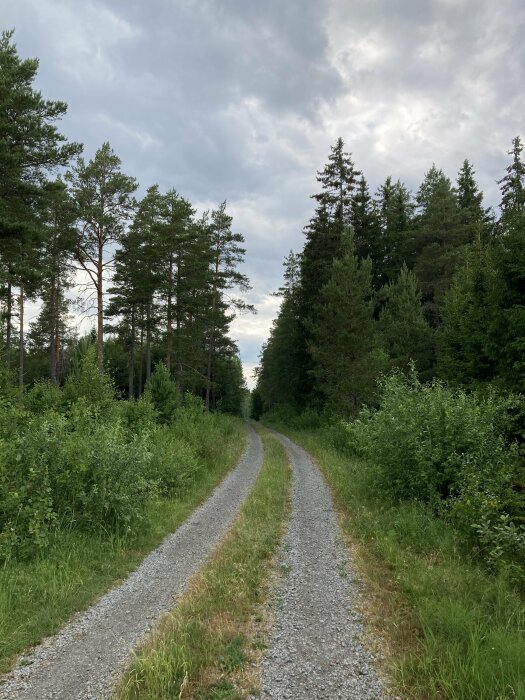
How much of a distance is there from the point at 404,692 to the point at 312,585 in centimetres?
214

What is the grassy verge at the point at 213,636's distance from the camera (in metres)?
3.35

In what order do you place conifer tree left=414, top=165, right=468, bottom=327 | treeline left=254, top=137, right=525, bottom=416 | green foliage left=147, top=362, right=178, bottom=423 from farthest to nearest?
conifer tree left=414, top=165, right=468, bottom=327, green foliage left=147, top=362, right=178, bottom=423, treeline left=254, top=137, right=525, bottom=416

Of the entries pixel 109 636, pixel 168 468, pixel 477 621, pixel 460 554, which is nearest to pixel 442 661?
pixel 477 621

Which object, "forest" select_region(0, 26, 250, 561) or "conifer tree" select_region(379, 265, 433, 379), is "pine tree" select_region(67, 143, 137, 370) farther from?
"conifer tree" select_region(379, 265, 433, 379)

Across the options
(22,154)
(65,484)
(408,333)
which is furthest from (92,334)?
(408,333)

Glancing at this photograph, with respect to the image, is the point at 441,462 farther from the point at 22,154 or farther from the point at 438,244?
the point at 438,244

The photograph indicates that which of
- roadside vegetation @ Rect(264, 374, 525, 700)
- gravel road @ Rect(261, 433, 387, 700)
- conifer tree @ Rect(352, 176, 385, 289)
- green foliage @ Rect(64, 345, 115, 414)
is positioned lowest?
gravel road @ Rect(261, 433, 387, 700)

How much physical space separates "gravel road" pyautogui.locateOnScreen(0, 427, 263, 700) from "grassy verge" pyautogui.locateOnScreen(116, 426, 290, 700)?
0.23 meters

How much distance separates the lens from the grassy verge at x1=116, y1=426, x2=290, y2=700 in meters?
3.35

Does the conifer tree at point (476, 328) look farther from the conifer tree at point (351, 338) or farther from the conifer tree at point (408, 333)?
the conifer tree at point (408, 333)

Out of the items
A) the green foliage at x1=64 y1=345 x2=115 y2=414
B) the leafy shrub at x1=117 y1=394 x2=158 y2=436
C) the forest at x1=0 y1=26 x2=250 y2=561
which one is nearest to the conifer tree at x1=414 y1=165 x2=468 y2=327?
the forest at x1=0 y1=26 x2=250 y2=561

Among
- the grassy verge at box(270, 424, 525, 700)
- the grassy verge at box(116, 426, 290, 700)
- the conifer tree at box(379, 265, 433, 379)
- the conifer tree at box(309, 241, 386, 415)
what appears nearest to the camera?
the grassy verge at box(270, 424, 525, 700)

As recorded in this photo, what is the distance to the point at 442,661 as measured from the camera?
349 cm

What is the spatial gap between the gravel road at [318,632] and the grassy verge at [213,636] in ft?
0.90
